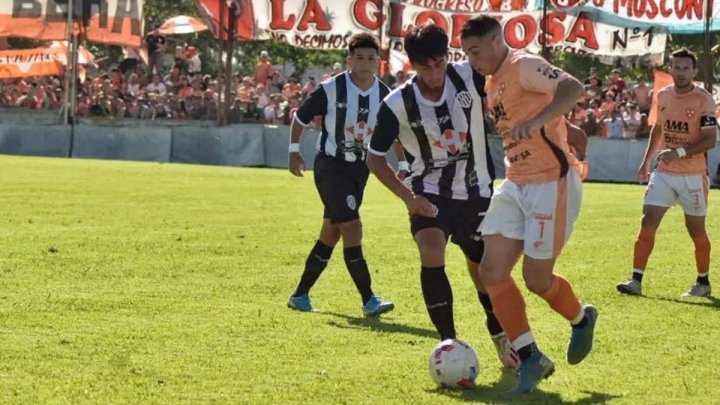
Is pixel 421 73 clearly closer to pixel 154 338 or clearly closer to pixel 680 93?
pixel 154 338

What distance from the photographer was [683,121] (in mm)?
11766

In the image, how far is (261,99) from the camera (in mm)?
33438

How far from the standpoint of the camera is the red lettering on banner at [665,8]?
30203mm

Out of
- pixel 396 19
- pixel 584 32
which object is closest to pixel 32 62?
pixel 396 19

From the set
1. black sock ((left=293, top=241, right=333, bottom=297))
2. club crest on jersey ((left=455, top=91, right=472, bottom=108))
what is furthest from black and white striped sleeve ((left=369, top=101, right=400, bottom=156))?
black sock ((left=293, top=241, right=333, bottom=297))

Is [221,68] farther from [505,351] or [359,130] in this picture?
[505,351]

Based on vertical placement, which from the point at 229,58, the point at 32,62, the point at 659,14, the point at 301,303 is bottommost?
the point at 301,303

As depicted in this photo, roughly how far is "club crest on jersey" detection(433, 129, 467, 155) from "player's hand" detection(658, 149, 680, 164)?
4.39 meters

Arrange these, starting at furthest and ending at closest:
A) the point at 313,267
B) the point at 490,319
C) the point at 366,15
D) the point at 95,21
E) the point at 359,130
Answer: the point at 95,21 < the point at 366,15 < the point at 313,267 < the point at 359,130 < the point at 490,319

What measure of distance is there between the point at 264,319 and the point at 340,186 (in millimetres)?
1349

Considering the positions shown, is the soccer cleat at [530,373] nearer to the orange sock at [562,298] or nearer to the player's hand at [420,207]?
the orange sock at [562,298]

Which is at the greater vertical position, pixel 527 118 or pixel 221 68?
pixel 527 118

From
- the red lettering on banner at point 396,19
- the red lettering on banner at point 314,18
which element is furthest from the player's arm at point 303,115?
the red lettering on banner at point 314,18

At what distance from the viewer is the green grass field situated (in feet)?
23.2
